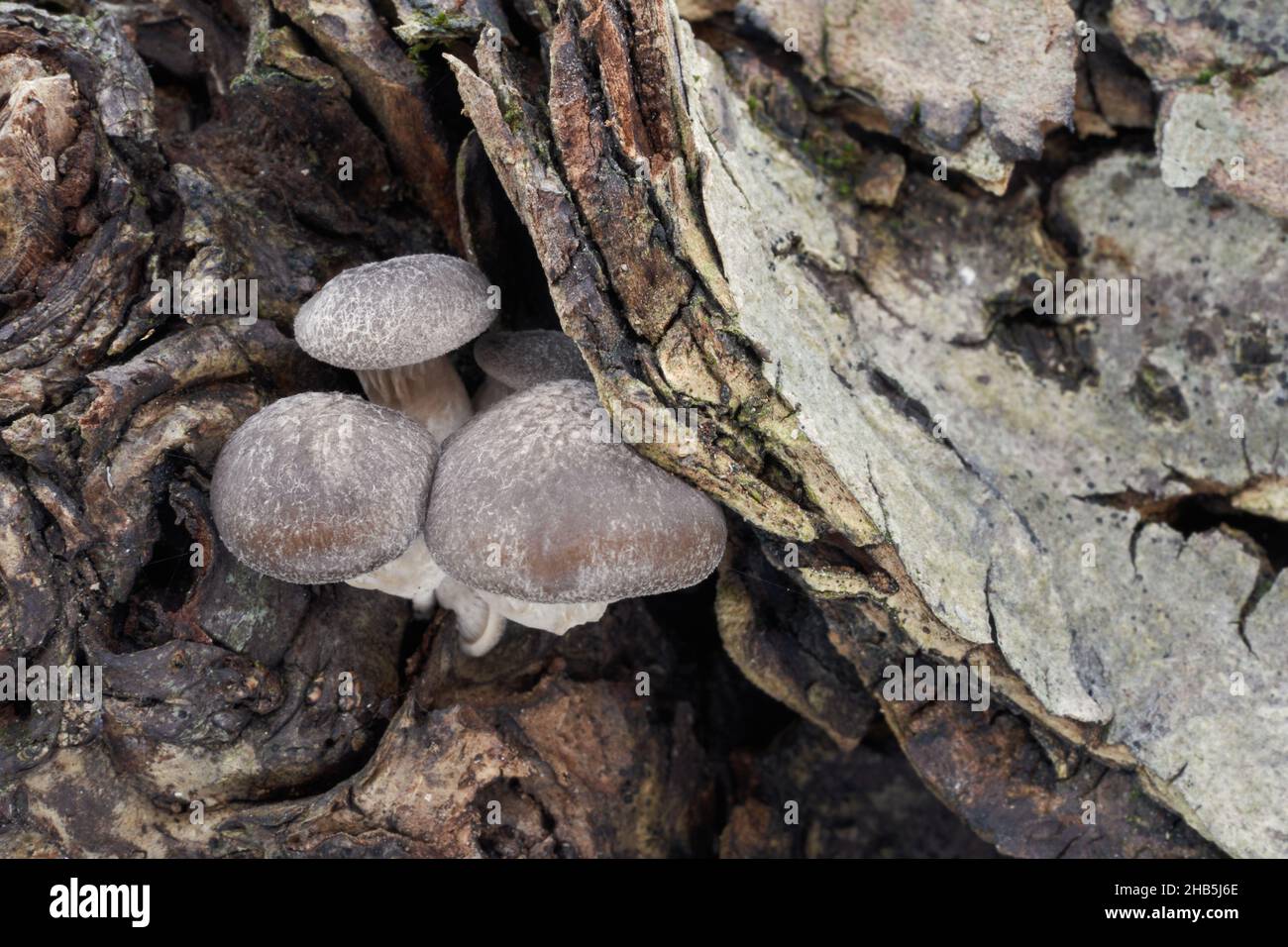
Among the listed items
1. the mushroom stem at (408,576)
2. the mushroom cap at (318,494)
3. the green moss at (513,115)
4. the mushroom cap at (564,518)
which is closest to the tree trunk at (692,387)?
the green moss at (513,115)

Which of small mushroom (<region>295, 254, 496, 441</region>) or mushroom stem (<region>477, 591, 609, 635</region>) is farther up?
small mushroom (<region>295, 254, 496, 441</region>)

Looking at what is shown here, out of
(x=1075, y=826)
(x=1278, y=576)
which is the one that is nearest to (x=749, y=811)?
(x=1075, y=826)

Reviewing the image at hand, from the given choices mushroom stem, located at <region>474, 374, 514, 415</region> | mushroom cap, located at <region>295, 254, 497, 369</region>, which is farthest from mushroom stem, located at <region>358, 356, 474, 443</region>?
mushroom cap, located at <region>295, 254, 497, 369</region>

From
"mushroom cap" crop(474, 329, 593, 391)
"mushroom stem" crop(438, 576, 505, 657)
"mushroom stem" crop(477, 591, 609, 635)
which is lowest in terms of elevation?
"mushroom stem" crop(438, 576, 505, 657)

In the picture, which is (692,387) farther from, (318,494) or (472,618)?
(472,618)

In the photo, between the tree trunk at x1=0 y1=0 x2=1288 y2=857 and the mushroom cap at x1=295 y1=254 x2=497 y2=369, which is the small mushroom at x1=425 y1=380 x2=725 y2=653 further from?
the mushroom cap at x1=295 y1=254 x2=497 y2=369

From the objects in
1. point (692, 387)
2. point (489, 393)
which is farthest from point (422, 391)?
point (692, 387)
